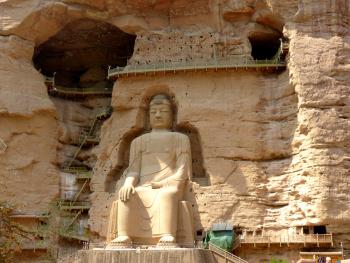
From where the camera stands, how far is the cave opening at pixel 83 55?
2330 centimetres

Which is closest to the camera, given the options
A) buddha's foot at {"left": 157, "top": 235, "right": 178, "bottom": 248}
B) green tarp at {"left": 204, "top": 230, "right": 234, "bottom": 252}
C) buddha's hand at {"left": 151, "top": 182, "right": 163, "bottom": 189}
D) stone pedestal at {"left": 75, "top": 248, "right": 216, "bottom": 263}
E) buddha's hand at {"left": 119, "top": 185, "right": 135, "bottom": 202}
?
stone pedestal at {"left": 75, "top": 248, "right": 216, "bottom": 263}

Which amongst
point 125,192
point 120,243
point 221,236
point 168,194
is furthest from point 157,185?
point 221,236

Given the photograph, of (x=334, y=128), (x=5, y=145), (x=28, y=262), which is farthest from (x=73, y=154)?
(x=334, y=128)

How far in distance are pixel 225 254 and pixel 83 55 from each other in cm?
1154

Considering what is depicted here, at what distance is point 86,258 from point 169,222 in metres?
2.80

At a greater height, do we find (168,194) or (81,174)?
(81,174)

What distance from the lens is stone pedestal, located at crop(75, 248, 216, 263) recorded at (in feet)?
53.1

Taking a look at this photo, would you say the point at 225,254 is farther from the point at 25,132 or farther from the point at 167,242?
the point at 25,132

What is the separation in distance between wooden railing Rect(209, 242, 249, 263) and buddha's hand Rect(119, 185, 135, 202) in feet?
10.1

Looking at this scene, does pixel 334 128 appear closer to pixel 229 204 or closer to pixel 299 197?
pixel 299 197

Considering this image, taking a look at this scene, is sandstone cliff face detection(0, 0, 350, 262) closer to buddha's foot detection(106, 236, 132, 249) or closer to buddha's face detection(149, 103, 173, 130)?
buddha's face detection(149, 103, 173, 130)

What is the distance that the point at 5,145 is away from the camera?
2027cm

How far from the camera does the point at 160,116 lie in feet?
66.7

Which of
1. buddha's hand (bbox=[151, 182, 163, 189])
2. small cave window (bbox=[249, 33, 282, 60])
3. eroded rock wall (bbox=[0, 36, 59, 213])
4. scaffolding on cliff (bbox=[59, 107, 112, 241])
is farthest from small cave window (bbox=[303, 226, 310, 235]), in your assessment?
eroded rock wall (bbox=[0, 36, 59, 213])
